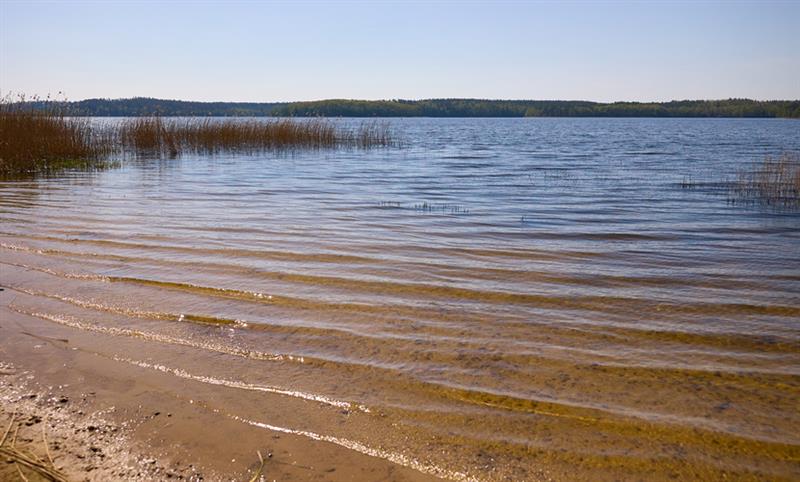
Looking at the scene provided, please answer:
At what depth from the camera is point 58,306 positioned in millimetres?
5289

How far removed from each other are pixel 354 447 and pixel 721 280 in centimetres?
496

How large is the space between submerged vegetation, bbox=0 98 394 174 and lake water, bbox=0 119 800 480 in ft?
20.6

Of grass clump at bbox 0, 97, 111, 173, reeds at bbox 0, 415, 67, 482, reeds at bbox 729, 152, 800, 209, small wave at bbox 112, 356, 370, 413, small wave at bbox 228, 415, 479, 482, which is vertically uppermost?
grass clump at bbox 0, 97, 111, 173

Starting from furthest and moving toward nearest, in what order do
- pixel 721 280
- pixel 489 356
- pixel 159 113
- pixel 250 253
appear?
pixel 159 113
pixel 250 253
pixel 721 280
pixel 489 356

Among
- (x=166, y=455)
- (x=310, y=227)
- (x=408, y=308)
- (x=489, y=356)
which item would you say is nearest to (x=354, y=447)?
(x=166, y=455)

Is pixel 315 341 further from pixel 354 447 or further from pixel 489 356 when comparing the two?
pixel 354 447

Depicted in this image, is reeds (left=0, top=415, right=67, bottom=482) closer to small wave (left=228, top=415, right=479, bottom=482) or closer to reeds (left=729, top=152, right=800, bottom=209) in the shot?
small wave (left=228, top=415, right=479, bottom=482)

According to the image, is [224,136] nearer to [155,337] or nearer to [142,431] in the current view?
[155,337]

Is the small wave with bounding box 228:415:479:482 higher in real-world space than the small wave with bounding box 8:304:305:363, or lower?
lower

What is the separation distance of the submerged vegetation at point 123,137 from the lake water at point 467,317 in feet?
20.6

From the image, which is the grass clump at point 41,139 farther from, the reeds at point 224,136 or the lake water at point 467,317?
the lake water at point 467,317

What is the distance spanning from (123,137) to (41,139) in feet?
21.9

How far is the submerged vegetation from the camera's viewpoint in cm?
1720

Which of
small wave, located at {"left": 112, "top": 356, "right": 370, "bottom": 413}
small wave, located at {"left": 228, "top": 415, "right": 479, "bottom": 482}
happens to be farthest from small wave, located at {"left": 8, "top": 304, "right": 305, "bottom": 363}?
small wave, located at {"left": 228, "top": 415, "right": 479, "bottom": 482}
